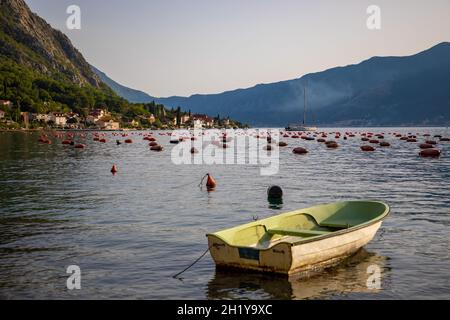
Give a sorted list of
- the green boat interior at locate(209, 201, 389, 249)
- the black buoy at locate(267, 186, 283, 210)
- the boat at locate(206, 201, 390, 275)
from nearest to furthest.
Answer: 1. the boat at locate(206, 201, 390, 275)
2. the green boat interior at locate(209, 201, 389, 249)
3. the black buoy at locate(267, 186, 283, 210)

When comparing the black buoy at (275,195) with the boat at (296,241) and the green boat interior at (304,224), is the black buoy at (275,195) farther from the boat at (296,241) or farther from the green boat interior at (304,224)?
the boat at (296,241)

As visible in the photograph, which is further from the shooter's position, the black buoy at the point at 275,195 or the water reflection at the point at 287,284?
the black buoy at the point at 275,195

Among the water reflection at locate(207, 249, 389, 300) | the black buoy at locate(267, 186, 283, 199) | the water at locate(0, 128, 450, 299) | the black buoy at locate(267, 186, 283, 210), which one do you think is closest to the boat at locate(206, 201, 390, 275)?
the water reflection at locate(207, 249, 389, 300)

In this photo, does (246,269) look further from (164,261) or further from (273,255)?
(164,261)

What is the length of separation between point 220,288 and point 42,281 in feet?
18.9

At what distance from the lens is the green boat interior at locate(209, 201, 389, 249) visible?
17.2m

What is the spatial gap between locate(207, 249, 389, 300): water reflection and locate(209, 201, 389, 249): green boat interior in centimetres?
119

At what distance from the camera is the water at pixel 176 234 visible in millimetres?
14781

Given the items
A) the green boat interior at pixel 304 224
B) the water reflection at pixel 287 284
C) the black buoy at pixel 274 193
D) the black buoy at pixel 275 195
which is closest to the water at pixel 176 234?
the water reflection at pixel 287 284

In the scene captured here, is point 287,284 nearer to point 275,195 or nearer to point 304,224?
point 304,224

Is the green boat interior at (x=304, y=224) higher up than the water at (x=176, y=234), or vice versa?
the green boat interior at (x=304, y=224)

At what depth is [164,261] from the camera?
17.8 meters

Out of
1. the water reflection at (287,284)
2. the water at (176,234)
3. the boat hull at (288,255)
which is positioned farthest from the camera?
the boat hull at (288,255)

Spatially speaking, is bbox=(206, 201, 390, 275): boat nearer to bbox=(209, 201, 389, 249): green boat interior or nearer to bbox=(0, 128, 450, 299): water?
bbox=(209, 201, 389, 249): green boat interior
